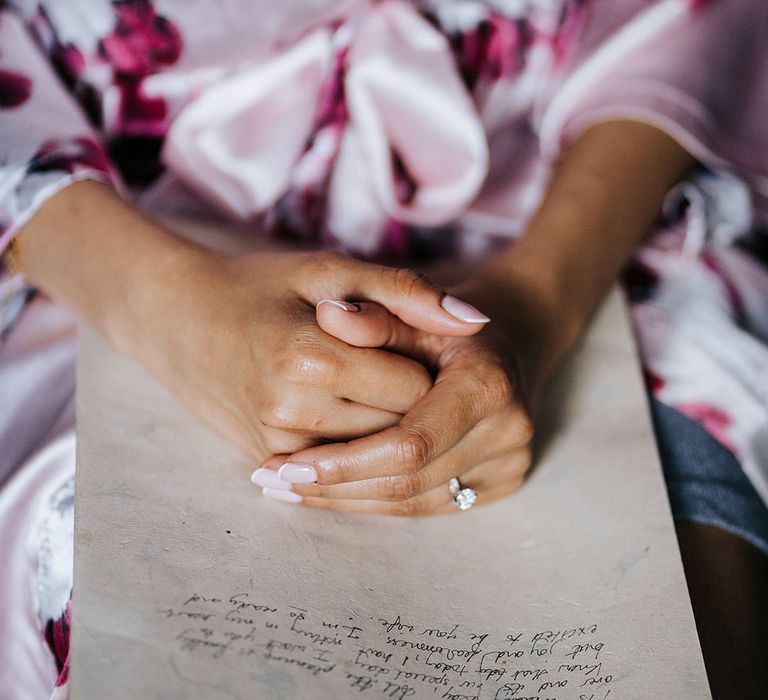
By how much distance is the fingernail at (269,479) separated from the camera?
18.6 inches

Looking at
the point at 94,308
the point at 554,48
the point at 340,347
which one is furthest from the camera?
the point at 554,48

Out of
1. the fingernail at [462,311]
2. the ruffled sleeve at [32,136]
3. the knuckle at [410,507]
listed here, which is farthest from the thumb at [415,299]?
the ruffled sleeve at [32,136]

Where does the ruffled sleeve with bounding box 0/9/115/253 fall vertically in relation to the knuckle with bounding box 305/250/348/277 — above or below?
above

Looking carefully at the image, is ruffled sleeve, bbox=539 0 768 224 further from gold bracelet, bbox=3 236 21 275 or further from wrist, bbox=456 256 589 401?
gold bracelet, bbox=3 236 21 275

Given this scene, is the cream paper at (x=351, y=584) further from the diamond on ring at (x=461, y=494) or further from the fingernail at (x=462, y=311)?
the fingernail at (x=462, y=311)

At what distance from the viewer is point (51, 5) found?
62 centimetres

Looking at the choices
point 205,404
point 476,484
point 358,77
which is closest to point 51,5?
point 358,77

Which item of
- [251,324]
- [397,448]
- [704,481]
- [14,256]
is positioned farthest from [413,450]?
[14,256]

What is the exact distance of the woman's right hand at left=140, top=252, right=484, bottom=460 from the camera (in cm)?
46

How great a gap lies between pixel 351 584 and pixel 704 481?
268 mm

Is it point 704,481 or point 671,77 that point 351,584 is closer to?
point 704,481

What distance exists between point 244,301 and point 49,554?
7.4 inches

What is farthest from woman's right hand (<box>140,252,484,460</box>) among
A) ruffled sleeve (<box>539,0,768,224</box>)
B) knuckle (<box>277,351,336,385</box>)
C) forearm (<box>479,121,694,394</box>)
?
ruffled sleeve (<box>539,0,768,224</box>)

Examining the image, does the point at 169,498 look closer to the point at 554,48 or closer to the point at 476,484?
the point at 476,484
